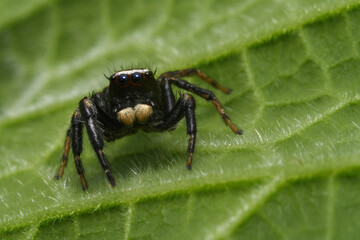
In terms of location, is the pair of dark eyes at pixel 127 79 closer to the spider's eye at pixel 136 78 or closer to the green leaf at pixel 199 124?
the spider's eye at pixel 136 78

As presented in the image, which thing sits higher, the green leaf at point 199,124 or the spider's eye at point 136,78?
the spider's eye at point 136,78

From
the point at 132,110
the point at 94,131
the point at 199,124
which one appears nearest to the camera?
the point at 94,131

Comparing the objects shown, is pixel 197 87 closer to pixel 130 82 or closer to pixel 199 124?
pixel 199 124

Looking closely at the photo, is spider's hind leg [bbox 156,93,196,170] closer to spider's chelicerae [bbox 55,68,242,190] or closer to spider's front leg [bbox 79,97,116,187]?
spider's chelicerae [bbox 55,68,242,190]

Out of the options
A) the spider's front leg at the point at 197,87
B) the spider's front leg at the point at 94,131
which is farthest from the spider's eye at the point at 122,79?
the spider's front leg at the point at 197,87

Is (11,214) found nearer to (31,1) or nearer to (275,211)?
(275,211)

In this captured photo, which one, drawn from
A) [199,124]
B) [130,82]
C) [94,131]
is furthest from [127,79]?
[199,124]

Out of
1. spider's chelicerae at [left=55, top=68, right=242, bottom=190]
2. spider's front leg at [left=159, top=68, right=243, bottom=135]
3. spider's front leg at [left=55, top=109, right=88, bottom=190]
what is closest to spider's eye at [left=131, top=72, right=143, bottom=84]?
spider's chelicerae at [left=55, top=68, right=242, bottom=190]
